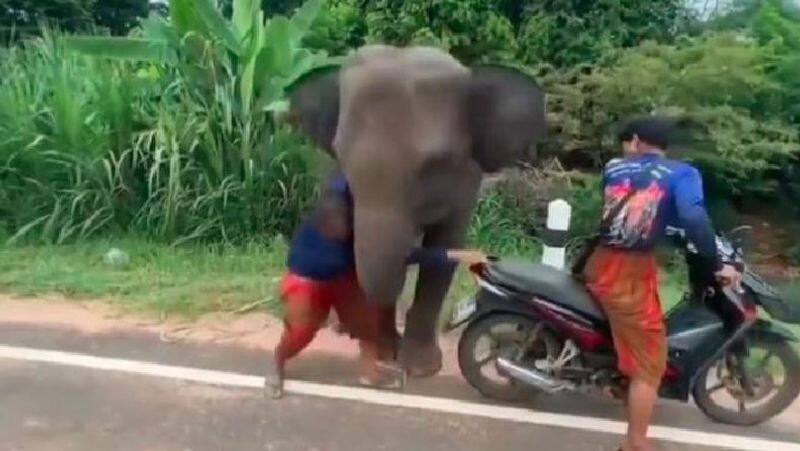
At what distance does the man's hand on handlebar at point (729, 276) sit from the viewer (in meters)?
4.55

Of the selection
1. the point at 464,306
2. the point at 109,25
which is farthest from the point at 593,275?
the point at 109,25

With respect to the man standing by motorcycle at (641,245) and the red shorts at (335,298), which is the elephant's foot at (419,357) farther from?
the man standing by motorcycle at (641,245)

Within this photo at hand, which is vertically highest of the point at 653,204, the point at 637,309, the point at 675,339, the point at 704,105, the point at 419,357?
the point at 653,204

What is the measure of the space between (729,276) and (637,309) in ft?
1.27

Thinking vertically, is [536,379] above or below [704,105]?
below

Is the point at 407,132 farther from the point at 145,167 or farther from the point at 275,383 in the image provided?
the point at 145,167

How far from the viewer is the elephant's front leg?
5312 mm

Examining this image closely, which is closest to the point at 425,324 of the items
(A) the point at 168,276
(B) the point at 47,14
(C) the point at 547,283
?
(C) the point at 547,283

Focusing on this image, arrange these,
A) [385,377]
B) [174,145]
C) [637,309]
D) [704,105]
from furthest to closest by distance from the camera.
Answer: [704,105], [174,145], [385,377], [637,309]

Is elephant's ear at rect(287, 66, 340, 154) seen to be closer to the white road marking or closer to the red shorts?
the red shorts

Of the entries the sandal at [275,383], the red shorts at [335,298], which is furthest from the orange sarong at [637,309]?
the sandal at [275,383]

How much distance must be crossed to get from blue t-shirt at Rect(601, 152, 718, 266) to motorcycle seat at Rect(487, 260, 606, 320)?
342 millimetres

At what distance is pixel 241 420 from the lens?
4.88m

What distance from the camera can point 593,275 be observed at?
4688mm
